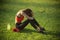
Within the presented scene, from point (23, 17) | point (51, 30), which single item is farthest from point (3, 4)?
point (51, 30)

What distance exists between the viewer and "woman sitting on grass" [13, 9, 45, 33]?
1.45 metres

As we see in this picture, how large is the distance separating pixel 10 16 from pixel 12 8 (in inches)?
2.4

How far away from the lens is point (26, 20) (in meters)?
1.45

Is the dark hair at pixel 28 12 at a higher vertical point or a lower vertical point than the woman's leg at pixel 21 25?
higher

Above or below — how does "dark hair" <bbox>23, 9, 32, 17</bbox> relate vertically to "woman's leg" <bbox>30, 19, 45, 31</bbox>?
above

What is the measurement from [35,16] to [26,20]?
7 centimetres

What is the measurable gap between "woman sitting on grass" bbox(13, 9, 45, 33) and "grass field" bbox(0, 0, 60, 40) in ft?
0.08

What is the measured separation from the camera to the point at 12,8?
4.87 feet

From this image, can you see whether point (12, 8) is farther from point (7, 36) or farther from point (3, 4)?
point (7, 36)

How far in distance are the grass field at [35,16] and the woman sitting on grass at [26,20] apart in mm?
23

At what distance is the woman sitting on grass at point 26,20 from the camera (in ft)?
4.75

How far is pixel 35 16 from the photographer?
1469mm

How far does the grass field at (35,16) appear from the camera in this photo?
4.75 ft

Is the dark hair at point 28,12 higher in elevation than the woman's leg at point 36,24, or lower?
higher
